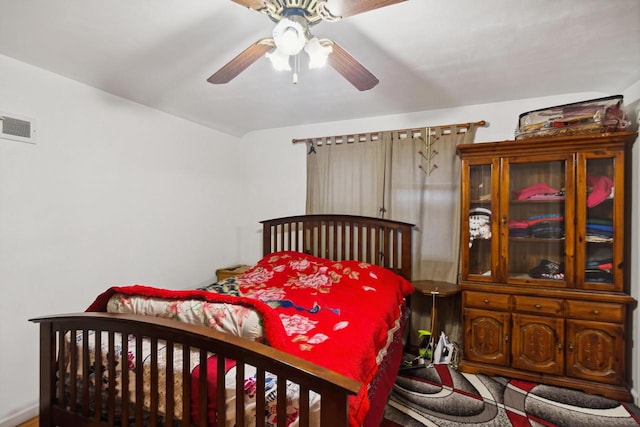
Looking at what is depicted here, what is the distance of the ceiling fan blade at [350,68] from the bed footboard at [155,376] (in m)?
1.32

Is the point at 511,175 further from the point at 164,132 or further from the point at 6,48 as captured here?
the point at 6,48

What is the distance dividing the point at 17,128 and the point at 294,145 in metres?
2.35

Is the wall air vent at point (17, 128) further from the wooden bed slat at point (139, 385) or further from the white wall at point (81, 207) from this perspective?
the wooden bed slat at point (139, 385)

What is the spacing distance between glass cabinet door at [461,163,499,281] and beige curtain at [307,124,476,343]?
0.83 feet

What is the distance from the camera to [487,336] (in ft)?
7.91

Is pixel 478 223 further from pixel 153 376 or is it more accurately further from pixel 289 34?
pixel 153 376

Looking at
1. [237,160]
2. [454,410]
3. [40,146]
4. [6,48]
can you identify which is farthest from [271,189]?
[454,410]

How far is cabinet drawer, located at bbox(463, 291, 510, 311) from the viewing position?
93.3 inches

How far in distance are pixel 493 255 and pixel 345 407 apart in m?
2.08

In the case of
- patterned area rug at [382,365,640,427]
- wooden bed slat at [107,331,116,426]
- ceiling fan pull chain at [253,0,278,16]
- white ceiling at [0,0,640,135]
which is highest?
white ceiling at [0,0,640,135]

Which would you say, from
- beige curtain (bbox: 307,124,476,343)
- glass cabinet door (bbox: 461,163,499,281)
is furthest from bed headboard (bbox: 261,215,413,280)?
glass cabinet door (bbox: 461,163,499,281)

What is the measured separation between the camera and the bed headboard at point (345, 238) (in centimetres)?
287

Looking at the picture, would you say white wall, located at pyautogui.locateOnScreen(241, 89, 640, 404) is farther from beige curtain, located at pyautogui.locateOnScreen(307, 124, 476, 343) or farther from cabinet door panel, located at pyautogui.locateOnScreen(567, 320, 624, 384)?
cabinet door panel, located at pyautogui.locateOnScreen(567, 320, 624, 384)

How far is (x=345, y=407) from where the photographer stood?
87cm
